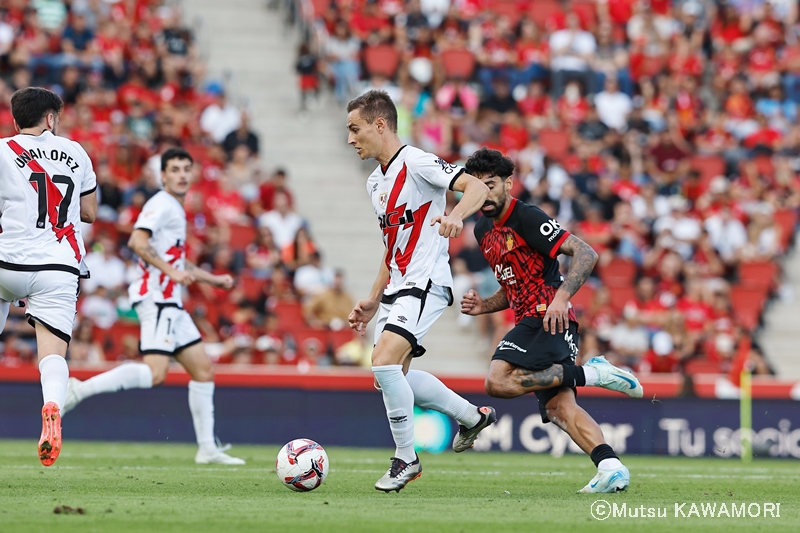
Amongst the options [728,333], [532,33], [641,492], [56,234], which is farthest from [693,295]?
[56,234]

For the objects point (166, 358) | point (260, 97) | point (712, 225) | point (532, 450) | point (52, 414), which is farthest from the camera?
point (260, 97)

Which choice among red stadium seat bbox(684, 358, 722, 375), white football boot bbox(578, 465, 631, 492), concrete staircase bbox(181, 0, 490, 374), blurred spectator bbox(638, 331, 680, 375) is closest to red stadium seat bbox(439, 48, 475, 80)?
concrete staircase bbox(181, 0, 490, 374)

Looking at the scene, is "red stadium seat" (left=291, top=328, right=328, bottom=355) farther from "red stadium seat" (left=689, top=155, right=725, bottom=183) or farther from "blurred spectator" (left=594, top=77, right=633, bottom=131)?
"red stadium seat" (left=689, top=155, right=725, bottom=183)

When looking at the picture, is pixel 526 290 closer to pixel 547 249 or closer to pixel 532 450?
pixel 547 249

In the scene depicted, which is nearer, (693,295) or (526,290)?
(526,290)

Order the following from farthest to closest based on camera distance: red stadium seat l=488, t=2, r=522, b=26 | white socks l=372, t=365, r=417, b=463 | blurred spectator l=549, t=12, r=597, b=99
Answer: red stadium seat l=488, t=2, r=522, b=26, blurred spectator l=549, t=12, r=597, b=99, white socks l=372, t=365, r=417, b=463

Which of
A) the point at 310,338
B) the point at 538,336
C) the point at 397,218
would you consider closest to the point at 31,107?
the point at 397,218

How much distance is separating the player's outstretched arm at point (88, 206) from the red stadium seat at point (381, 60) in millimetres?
13984

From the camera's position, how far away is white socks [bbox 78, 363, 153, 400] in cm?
1102

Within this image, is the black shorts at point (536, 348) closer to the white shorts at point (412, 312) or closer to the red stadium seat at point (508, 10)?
the white shorts at point (412, 312)

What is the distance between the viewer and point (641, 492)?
8445mm

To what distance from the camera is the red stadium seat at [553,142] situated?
21.4 meters

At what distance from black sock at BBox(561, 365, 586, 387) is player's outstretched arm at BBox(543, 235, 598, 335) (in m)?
0.43

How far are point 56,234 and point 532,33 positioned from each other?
16479 mm
